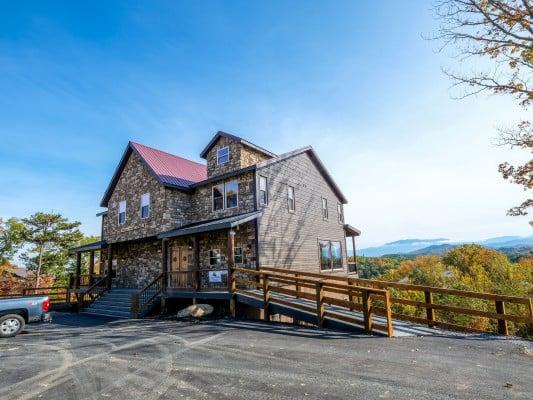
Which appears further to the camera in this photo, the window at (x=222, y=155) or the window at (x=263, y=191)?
the window at (x=222, y=155)

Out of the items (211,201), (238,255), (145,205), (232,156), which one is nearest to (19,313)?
(238,255)

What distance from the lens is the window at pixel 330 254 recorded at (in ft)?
66.7

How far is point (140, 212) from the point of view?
1956 cm

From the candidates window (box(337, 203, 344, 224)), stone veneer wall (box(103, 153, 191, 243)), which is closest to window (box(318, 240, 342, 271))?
window (box(337, 203, 344, 224))

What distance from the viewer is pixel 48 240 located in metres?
37.9

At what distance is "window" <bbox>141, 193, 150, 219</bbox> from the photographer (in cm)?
1909

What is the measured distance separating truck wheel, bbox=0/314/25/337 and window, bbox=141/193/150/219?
896 cm

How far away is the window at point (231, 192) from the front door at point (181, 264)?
3766 millimetres

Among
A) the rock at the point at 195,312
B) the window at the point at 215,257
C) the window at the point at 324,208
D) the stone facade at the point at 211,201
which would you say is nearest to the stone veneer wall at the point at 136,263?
the stone facade at the point at 211,201

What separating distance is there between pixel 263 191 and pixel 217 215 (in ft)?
10.1

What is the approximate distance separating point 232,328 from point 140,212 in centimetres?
1195

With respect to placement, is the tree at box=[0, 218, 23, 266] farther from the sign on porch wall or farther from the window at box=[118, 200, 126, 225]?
the sign on porch wall

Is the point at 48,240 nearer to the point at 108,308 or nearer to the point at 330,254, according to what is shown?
the point at 108,308

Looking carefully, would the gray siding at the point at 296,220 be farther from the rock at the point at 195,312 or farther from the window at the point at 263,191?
the rock at the point at 195,312
